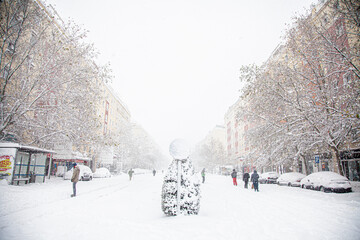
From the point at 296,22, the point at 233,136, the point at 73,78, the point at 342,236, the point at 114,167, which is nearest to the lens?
the point at 342,236

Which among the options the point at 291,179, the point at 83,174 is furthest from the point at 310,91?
the point at 83,174

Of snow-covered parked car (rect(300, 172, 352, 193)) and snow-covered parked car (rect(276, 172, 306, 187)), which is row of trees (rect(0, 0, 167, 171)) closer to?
snow-covered parked car (rect(300, 172, 352, 193))

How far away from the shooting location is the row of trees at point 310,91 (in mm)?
12516

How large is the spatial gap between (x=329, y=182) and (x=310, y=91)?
21.6 ft

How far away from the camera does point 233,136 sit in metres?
72.9

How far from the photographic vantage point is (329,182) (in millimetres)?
14586

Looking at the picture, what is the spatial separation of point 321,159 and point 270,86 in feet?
53.7

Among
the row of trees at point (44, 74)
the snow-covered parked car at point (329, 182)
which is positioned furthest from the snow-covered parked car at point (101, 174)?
the snow-covered parked car at point (329, 182)

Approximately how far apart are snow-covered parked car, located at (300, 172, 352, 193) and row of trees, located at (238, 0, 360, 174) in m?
1.67

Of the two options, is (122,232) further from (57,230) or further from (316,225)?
(316,225)

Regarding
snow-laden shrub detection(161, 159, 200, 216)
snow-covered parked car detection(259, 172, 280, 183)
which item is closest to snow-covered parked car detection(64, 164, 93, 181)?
snow-laden shrub detection(161, 159, 200, 216)

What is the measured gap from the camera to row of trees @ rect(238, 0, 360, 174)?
1252cm

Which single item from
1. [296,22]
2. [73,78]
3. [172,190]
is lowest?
[172,190]

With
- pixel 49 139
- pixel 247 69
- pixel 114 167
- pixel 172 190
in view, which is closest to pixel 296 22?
pixel 247 69
